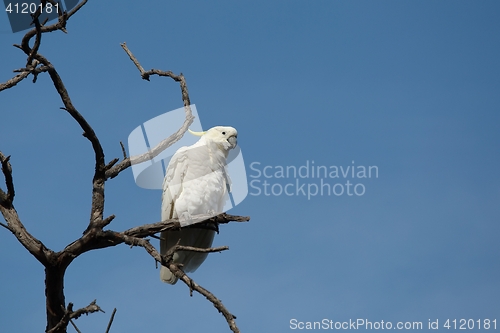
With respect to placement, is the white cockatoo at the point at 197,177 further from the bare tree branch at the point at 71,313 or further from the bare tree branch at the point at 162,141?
the bare tree branch at the point at 71,313

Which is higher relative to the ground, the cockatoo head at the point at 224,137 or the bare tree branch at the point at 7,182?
the cockatoo head at the point at 224,137

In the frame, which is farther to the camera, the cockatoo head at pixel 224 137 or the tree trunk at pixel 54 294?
the cockatoo head at pixel 224 137

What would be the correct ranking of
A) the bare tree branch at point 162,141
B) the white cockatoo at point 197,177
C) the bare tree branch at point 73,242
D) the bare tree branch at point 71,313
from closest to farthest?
1. the bare tree branch at point 71,313
2. the bare tree branch at point 73,242
3. the bare tree branch at point 162,141
4. the white cockatoo at point 197,177

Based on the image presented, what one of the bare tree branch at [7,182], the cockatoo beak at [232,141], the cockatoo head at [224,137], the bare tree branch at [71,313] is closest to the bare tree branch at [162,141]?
the cockatoo head at [224,137]

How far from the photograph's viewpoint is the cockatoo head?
17.5 feet

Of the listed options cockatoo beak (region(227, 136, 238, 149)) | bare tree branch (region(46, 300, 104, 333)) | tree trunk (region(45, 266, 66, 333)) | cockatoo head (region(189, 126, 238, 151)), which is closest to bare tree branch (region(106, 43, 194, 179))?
cockatoo head (region(189, 126, 238, 151))

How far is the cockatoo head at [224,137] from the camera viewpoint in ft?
17.5

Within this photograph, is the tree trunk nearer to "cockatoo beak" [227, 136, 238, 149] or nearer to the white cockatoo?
the white cockatoo

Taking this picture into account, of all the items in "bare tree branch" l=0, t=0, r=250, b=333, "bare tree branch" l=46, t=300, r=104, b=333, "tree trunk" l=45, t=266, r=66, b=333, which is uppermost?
"bare tree branch" l=0, t=0, r=250, b=333

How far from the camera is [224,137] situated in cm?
534

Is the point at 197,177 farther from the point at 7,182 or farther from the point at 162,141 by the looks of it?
the point at 7,182

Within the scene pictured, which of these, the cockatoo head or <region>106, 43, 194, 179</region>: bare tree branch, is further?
the cockatoo head

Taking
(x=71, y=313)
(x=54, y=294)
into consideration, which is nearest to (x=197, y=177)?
(x=54, y=294)

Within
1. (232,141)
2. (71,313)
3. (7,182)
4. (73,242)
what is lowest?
(71,313)
